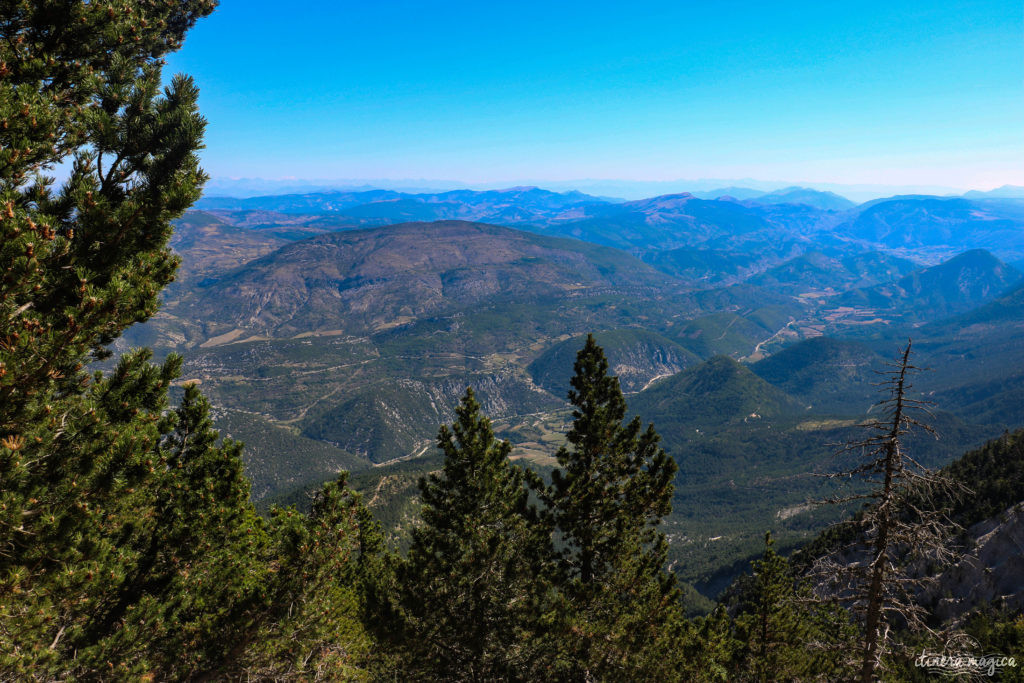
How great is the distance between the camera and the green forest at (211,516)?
7.43 m

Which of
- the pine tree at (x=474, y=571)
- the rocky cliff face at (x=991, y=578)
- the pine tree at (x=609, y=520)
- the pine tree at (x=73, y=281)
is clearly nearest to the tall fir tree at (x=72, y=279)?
the pine tree at (x=73, y=281)

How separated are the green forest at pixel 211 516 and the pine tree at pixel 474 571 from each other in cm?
10

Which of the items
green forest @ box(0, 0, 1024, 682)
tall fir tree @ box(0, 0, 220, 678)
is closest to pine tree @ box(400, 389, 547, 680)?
green forest @ box(0, 0, 1024, 682)

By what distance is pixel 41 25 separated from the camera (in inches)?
327

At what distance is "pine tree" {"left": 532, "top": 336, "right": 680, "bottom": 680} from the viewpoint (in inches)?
800

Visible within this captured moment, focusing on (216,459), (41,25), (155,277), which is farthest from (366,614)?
(41,25)

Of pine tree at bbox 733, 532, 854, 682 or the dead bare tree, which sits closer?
the dead bare tree

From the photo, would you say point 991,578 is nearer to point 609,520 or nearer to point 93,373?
point 609,520

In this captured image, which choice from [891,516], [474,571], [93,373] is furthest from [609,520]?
[93,373]

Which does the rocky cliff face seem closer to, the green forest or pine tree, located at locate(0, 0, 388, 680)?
the green forest

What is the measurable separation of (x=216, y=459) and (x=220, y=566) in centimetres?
400

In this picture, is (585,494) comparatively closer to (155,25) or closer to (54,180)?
(54,180)

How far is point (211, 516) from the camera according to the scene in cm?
1655

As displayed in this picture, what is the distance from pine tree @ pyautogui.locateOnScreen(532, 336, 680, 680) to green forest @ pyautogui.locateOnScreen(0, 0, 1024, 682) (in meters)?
0.11
